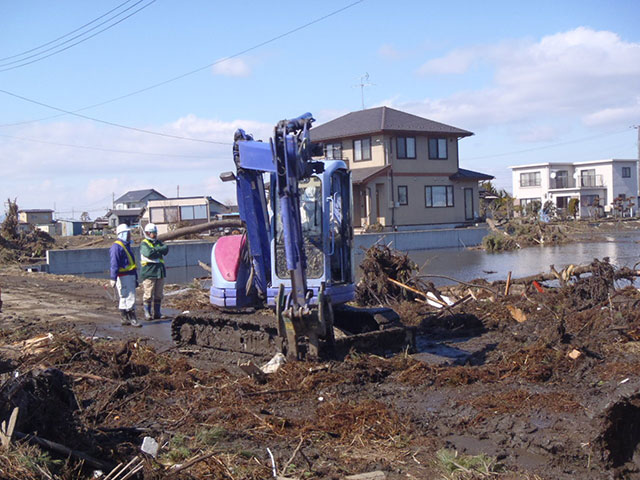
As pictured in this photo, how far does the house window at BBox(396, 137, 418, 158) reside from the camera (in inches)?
1678

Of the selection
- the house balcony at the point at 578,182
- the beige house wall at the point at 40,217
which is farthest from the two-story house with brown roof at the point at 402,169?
the beige house wall at the point at 40,217

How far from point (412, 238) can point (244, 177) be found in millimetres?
27789

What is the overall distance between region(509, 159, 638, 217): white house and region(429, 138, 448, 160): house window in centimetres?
2992

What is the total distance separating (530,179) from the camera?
7556cm

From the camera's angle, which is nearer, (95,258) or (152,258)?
(152,258)

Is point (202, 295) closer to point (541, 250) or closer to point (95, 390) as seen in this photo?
point (95, 390)

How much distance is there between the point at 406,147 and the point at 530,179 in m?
37.5

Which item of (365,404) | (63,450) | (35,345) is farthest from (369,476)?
(35,345)

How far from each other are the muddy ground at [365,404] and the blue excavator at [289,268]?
315mm

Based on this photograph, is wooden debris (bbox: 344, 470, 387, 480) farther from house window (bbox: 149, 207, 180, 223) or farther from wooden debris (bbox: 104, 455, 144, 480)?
house window (bbox: 149, 207, 180, 223)

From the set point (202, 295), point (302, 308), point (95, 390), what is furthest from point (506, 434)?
point (202, 295)

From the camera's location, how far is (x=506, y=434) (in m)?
5.73

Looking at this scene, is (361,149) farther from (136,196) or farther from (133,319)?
(136,196)

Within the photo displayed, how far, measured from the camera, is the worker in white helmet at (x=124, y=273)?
464 inches
